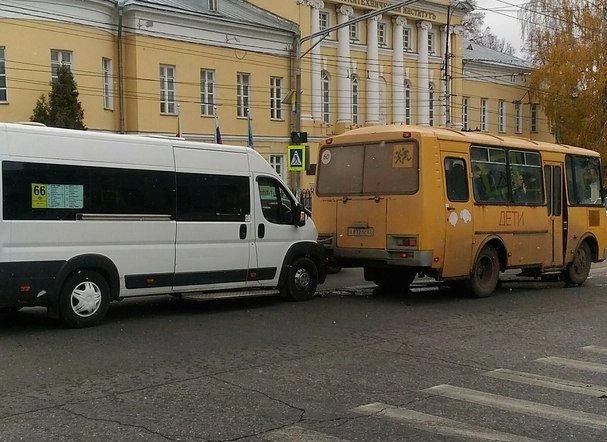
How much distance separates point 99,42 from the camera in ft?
97.9

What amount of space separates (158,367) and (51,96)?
21800 millimetres

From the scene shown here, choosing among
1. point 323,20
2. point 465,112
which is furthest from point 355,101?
point 465,112

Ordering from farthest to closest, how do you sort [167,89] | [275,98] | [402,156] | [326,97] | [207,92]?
[326,97]
[275,98]
[207,92]
[167,89]
[402,156]

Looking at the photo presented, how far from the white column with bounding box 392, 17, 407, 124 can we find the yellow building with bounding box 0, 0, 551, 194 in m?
0.06

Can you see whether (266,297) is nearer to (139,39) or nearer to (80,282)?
(80,282)

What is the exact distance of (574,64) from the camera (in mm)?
43938

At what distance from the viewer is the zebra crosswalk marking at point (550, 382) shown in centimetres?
715

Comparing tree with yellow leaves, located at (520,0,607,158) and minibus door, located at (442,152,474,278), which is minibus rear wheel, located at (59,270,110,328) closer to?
minibus door, located at (442,152,474,278)

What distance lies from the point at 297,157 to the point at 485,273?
29.0 feet

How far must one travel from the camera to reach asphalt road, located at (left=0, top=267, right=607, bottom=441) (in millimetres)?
5883

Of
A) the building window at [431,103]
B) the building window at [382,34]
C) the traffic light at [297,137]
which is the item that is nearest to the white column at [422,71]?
the building window at [431,103]

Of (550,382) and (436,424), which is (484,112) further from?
(436,424)

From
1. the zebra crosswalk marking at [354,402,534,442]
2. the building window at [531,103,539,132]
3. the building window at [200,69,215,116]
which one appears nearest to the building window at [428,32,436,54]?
the building window at [531,103,539,132]

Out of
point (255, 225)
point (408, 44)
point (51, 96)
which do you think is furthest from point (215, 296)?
point (408, 44)
